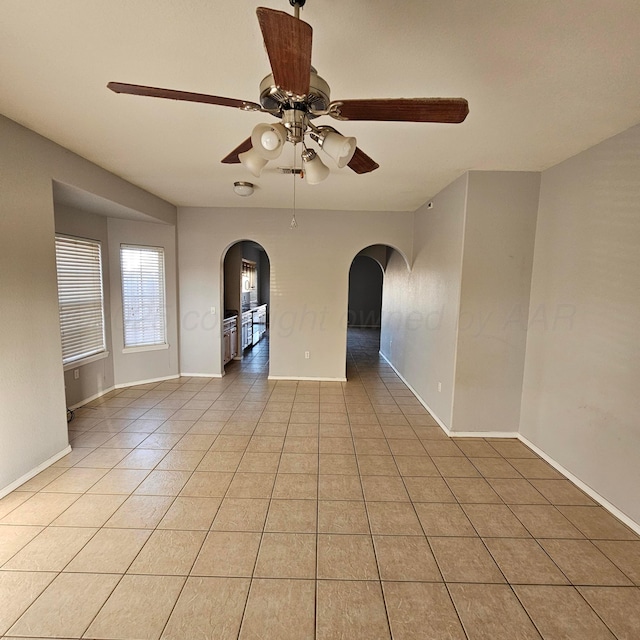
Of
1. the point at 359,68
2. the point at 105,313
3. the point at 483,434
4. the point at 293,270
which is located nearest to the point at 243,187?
the point at 293,270

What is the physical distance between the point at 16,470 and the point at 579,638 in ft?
11.9

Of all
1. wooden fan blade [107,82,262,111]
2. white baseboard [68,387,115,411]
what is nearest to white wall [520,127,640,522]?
wooden fan blade [107,82,262,111]

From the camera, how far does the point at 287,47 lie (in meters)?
1.02

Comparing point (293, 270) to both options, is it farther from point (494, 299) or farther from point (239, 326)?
point (494, 299)

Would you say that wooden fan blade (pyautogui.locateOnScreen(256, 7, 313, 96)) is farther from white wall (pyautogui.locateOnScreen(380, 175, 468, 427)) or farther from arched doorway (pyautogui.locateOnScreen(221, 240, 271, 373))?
arched doorway (pyautogui.locateOnScreen(221, 240, 271, 373))

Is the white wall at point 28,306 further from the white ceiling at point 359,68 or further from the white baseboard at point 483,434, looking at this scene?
the white baseboard at point 483,434

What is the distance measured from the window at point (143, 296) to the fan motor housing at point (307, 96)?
406 centimetres

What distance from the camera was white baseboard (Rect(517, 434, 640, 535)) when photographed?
2129mm

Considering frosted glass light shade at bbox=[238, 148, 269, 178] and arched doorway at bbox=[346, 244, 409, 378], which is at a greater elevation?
frosted glass light shade at bbox=[238, 148, 269, 178]

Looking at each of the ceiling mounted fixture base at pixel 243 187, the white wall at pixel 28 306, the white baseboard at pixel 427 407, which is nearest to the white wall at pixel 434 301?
the white baseboard at pixel 427 407

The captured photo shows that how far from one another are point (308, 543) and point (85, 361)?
3.73 metres

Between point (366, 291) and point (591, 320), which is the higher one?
point (366, 291)

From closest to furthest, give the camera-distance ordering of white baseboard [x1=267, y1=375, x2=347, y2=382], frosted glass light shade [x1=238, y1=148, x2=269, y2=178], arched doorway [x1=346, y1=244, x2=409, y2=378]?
frosted glass light shade [x1=238, y1=148, x2=269, y2=178] → white baseboard [x1=267, y1=375, x2=347, y2=382] → arched doorway [x1=346, y1=244, x2=409, y2=378]

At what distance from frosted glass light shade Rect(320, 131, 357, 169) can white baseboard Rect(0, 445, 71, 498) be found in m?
3.23
